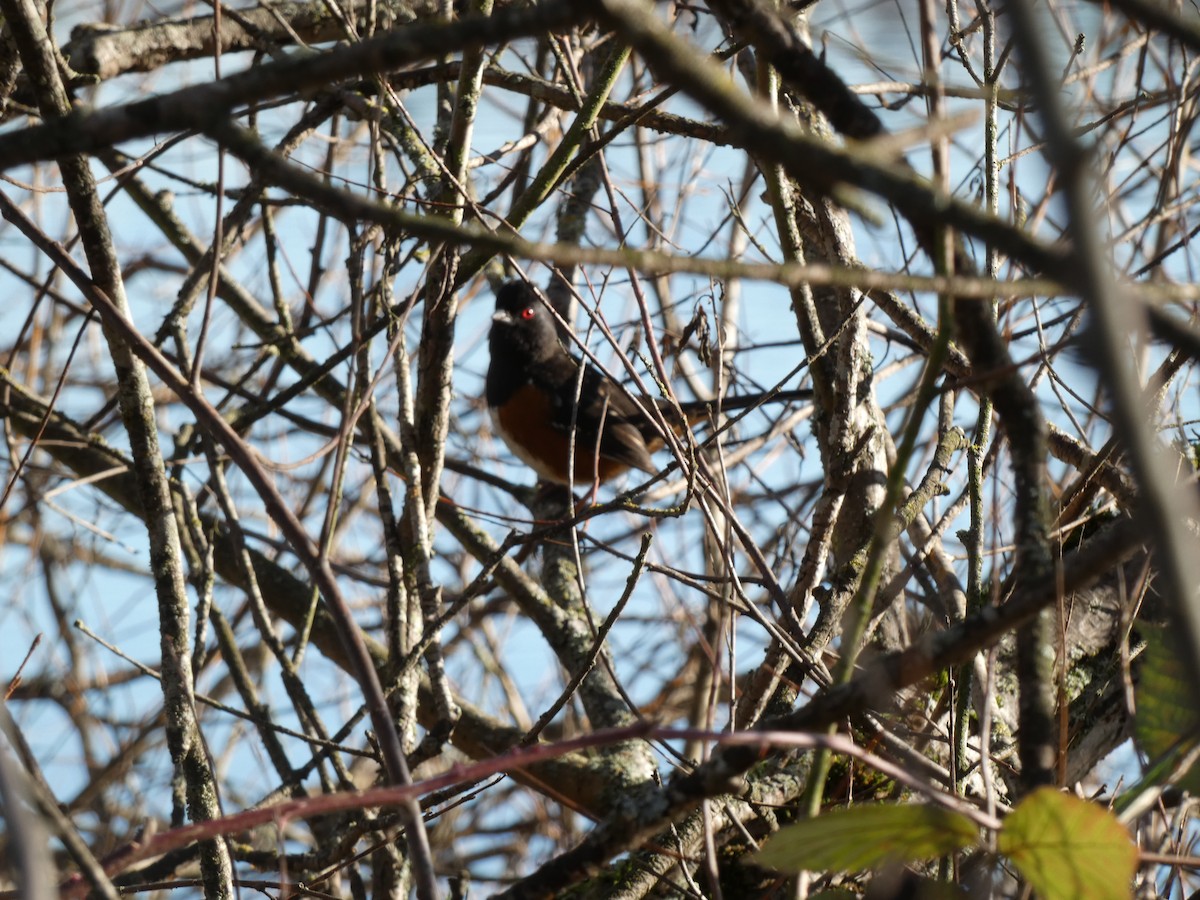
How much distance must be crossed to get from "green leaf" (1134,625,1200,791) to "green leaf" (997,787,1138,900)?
0.55ft

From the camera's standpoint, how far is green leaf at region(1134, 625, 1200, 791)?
39.7 inches

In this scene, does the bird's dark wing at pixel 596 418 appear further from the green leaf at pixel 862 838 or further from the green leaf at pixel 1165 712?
the green leaf at pixel 862 838

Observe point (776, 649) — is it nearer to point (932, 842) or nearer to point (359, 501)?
point (932, 842)

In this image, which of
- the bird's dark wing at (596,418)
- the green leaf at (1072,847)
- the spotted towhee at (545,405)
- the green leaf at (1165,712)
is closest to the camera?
the green leaf at (1072,847)

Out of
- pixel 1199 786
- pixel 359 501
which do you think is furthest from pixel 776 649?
pixel 359 501

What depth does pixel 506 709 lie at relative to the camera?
5.30 metres

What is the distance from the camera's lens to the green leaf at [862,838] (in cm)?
91

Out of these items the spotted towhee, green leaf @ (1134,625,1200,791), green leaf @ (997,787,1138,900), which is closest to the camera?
green leaf @ (997,787,1138,900)

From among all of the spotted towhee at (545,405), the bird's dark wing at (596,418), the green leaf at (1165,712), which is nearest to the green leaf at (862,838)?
the green leaf at (1165,712)

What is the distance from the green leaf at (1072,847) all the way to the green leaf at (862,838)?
45 mm

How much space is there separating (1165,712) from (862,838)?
0.33 m

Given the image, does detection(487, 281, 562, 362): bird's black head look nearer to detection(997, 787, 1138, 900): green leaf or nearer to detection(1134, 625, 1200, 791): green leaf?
detection(1134, 625, 1200, 791): green leaf

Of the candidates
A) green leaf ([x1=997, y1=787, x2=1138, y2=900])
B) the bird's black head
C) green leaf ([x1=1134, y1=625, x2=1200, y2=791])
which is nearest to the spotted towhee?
the bird's black head

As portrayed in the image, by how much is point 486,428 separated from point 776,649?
3.90 m
